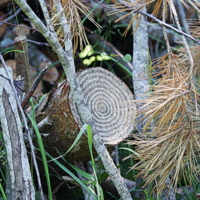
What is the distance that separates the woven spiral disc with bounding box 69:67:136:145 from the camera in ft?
4.11

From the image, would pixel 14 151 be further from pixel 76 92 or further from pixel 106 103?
pixel 106 103

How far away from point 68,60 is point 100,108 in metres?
0.32

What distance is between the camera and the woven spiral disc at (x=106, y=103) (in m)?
1.25

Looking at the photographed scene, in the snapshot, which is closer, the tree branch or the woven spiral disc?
the tree branch

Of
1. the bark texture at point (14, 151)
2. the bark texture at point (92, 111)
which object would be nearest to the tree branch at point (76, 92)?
the bark texture at point (92, 111)

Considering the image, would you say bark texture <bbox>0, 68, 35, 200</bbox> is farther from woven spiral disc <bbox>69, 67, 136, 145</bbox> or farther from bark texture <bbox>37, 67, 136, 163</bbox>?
woven spiral disc <bbox>69, 67, 136, 145</bbox>

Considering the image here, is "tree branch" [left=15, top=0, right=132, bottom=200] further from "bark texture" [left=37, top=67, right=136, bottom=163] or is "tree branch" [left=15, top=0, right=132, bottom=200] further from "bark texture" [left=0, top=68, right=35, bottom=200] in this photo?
"bark texture" [left=0, top=68, right=35, bottom=200]

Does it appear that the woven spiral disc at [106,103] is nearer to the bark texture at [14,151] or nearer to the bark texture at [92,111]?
the bark texture at [92,111]

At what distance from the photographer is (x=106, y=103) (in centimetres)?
130

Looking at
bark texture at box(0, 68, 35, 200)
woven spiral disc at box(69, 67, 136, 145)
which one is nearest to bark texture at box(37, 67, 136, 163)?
woven spiral disc at box(69, 67, 136, 145)

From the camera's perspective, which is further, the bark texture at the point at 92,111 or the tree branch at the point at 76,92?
the bark texture at the point at 92,111

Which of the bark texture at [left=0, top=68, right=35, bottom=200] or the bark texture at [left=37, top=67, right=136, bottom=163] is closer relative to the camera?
the bark texture at [left=0, top=68, right=35, bottom=200]

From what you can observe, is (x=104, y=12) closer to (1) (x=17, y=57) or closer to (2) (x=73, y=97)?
(1) (x=17, y=57)

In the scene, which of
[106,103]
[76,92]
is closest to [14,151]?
[76,92]
